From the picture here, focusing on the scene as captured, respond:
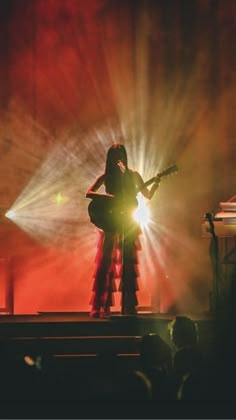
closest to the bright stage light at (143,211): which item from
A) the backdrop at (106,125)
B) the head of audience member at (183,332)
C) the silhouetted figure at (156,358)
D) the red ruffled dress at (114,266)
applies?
the backdrop at (106,125)

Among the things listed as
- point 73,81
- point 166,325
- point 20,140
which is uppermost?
point 73,81

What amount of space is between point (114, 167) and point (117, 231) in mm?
558

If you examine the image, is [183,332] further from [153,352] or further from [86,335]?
[86,335]

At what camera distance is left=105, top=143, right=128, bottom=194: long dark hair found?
649 centimetres

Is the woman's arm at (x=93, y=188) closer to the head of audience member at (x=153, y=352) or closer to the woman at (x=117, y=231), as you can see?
the woman at (x=117, y=231)

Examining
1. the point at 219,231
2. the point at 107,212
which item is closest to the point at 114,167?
the point at 107,212

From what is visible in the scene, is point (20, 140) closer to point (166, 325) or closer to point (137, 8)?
point (137, 8)

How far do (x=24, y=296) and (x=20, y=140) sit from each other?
1794 millimetres

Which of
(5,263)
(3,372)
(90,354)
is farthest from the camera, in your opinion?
(5,263)

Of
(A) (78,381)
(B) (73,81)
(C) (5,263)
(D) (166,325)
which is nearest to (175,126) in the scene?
(B) (73,81)

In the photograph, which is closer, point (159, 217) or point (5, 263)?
point (5, 263)

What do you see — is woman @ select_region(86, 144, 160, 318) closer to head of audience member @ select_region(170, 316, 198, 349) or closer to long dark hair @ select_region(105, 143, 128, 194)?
long dark hair @ select_region(105, 143, 128, 194)

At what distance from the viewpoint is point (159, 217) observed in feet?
28.5

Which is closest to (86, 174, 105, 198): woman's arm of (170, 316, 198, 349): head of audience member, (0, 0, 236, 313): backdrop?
(170, 316, 198, 349): head of audience member
